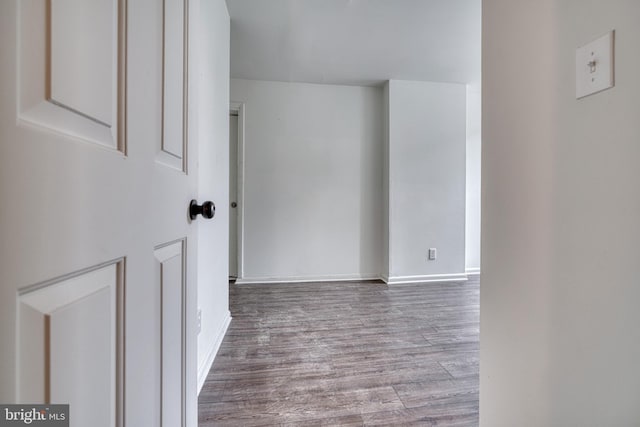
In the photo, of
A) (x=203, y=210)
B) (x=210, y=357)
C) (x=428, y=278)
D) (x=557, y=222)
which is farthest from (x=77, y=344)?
(x=428, y=278)

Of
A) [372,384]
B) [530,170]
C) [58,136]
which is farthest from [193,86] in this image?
[372,384]

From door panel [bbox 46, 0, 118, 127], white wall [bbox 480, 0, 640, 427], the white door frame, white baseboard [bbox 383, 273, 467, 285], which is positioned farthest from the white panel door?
white baseboard [bbox 383, 273, 467, 285]

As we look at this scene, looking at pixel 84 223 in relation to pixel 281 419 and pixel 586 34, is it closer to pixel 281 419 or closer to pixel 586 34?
pixel 586 34

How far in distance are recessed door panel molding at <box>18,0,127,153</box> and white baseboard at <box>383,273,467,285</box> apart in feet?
10.1

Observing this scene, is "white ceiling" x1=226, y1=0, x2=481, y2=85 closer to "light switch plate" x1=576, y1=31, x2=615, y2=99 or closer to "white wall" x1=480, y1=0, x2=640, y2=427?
"white wall" x1=480, y1=0, x2=640, y2=427

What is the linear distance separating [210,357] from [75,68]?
5.25ft

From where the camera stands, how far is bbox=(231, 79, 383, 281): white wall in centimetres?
319

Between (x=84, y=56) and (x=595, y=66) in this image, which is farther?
(x=595, y=66)

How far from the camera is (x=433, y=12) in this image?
2.03 m

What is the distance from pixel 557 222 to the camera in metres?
0.69

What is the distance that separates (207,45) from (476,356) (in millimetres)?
2391

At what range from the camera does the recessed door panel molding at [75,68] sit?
0.32m

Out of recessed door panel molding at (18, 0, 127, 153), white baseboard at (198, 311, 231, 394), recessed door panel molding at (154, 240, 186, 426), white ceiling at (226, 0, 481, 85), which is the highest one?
white ceiling at (226, 0, 481, 85)

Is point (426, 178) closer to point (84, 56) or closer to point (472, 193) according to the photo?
point (472, 193)
